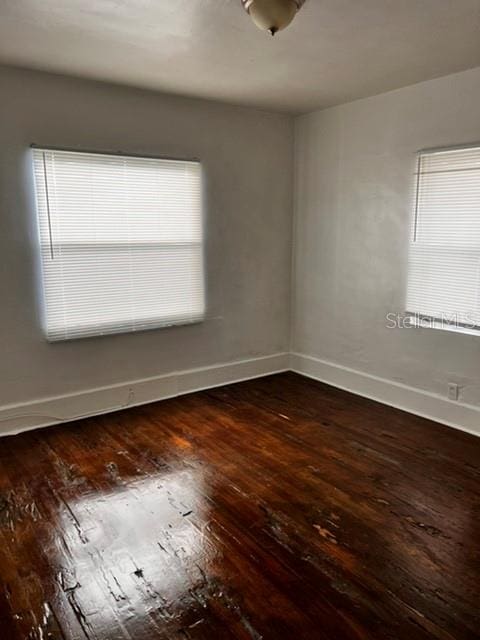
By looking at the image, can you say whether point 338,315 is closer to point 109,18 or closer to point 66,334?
point 66,334

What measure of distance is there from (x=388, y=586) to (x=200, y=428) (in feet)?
5.98

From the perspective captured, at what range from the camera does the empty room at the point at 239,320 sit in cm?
196

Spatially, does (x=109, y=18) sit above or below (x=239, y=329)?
above

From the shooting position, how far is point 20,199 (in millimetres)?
3199

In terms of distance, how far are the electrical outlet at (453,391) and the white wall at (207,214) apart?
69.8 inches

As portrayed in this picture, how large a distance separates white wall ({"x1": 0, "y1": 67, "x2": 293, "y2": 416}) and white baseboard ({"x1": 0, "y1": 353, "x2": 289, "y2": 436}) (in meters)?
0.06

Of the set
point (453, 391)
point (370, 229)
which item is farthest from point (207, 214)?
point (453, 391)

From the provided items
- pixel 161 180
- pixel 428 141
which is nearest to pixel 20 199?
pixel 161 180

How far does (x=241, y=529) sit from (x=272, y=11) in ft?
7.63

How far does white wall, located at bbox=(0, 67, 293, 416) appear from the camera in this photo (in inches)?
126

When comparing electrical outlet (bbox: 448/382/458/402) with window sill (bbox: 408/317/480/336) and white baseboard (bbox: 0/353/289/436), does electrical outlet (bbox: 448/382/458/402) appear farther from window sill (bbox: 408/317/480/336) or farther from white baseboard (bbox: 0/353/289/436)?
white baseboard (bbox: 0/353/289/436)

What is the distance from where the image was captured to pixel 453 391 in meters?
3.45

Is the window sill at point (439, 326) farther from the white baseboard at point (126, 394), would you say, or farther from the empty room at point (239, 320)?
the white baseboard at point (126, 394)

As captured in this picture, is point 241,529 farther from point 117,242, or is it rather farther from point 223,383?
point 117,242
